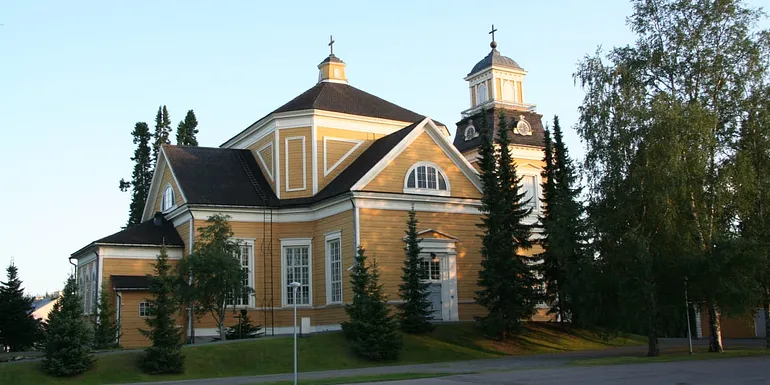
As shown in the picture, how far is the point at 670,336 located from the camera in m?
44.6

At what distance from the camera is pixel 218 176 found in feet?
131

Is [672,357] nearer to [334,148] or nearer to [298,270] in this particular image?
[298,270]

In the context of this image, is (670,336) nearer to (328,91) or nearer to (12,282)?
(328,91)

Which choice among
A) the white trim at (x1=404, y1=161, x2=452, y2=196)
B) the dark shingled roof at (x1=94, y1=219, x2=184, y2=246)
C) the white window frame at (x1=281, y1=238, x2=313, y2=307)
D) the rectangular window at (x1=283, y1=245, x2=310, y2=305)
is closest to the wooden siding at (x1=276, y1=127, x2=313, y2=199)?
the white window frame at (x1=281, y1=238, x2=313, y2=307)

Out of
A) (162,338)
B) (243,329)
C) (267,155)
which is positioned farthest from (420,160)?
(162,338)

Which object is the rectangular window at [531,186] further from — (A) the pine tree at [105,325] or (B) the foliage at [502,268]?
(A) the pine tree at [105,325]

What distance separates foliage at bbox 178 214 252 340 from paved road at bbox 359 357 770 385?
1122cm

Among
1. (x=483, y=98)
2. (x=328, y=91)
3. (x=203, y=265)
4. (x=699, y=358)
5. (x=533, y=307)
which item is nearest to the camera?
(x=699, y=358)

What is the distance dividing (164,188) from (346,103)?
10.4 meters

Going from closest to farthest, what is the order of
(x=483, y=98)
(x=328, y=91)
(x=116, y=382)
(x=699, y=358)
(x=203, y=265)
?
1. (x=116, y=382)
2. (x=699, y=358)
3. (x=203, y=265)
4. (x=328, y=91)
5. (x=483, y=98)

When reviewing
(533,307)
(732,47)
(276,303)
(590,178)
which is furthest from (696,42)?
(276,303)

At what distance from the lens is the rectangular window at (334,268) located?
36.3 metres

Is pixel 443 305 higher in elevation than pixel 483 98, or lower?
lower

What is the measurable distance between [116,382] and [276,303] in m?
13.3
